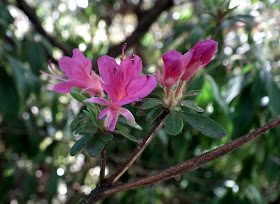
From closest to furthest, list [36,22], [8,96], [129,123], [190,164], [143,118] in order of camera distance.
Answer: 1. [190,164]
2. [129,123]
3. [143,118]
4. [8,96]
5. [36,22]

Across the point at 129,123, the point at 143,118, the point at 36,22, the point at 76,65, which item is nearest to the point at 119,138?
the point at 129,123

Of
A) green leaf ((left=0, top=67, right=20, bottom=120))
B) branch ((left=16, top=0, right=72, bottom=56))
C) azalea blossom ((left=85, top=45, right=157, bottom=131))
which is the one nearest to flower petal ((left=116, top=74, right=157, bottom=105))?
azalea blossom ((left=85, top=45, right=157, bottom=131))

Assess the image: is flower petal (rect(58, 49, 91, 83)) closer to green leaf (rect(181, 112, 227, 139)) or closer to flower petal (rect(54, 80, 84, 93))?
flower petal (rect(54, 80, 84, 93))

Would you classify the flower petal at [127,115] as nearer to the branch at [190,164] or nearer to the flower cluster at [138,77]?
the flower cluster at [138,77]

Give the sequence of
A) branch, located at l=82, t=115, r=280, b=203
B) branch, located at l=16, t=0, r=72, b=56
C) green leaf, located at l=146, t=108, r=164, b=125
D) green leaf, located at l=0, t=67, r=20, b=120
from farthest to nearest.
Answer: branch, located at l=16, t=0, r=72, b=56 → green leaf, located at l=0, t=67, r=20, b=120 → green leaf, located at l=146, t=108, r=164, b=125 → branch, located at l=82, t=115, r=280, b=203

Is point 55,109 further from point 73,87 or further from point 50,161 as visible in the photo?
point 73,87

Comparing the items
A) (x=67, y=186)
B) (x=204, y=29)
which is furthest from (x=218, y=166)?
(x=204, y=29)

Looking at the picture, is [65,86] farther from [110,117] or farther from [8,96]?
[8,96]
